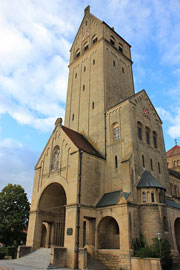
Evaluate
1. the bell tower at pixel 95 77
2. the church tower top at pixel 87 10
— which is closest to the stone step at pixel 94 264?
the bell tower at pixel 95 77

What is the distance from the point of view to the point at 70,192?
77.8ft

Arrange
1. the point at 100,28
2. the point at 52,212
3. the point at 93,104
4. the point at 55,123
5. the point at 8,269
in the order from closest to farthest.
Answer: the point at 8,269, the point at 52,212, the point at 55,123, the point at 93,104, the point at 100,28

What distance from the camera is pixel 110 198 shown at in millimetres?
23688

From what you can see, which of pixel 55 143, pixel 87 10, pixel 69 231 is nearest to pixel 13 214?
pixel 55 143

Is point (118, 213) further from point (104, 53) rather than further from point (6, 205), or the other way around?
point (104, 53)

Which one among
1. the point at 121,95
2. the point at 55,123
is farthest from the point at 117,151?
the point at 121,95

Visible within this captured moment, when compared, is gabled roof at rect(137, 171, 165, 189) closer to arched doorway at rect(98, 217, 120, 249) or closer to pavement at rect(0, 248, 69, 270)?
arched doorway at rect(98, 217, 120, 249)

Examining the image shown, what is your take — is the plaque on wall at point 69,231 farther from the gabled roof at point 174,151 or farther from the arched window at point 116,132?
the gabled roof at point 174,151

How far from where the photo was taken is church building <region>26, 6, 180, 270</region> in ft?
69.4

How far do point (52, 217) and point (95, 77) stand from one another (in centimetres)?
2142

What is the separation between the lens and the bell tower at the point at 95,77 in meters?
32.2

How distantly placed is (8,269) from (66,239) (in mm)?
5869

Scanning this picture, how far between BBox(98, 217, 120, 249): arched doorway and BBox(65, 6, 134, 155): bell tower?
28.5ft

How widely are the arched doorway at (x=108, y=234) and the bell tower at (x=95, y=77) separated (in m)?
8.69
